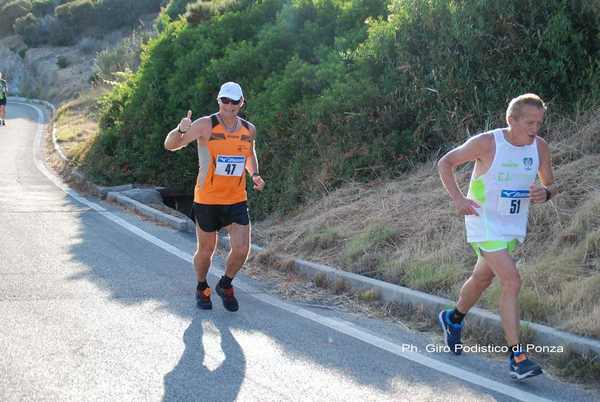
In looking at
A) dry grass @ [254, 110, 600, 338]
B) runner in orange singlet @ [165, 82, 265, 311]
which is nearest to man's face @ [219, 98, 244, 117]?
runner in orange singlet @ [165, 82, 265, 311]

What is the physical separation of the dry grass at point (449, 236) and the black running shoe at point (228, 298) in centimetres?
145

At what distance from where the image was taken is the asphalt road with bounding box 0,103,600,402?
4898 millimetres

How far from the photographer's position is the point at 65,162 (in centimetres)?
1869

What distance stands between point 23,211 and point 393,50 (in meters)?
5.90

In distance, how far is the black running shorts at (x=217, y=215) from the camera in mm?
6984

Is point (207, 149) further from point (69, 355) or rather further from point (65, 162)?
point (65, 162)

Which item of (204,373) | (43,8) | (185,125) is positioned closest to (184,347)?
(204,373)

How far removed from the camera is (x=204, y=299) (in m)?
6.99

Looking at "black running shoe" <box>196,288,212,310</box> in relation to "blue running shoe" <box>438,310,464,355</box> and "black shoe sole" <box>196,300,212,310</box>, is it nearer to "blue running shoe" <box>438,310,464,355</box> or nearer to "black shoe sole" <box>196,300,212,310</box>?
"black shoe sole" <box>196,300,212,310</box>

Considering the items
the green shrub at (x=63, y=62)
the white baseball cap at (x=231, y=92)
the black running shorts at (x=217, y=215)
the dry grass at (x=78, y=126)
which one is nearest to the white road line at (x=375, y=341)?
the black running shorts at (x=217, y=215)

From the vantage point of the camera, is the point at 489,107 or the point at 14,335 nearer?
the point at 14,335

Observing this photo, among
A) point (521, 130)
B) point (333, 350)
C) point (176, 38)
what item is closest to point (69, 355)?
point (333, 350)

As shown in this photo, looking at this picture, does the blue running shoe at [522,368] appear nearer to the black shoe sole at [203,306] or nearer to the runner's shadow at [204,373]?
the runner's shadow at [204,373]

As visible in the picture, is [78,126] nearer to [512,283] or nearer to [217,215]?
[217,215]
